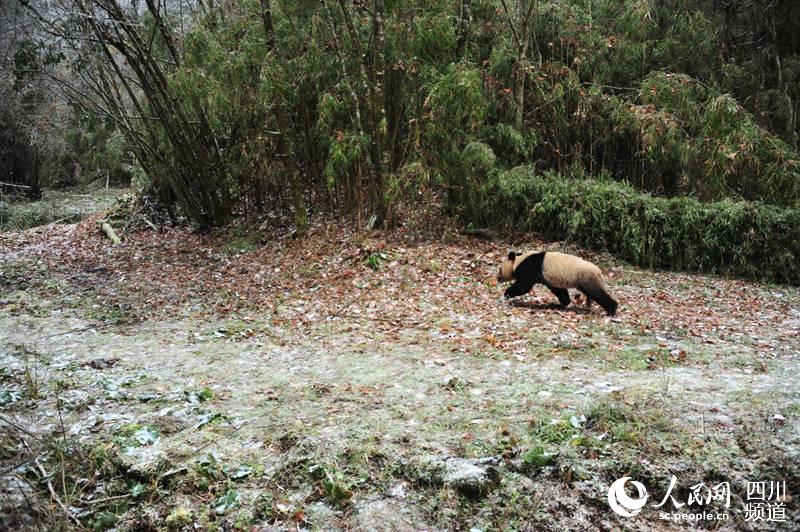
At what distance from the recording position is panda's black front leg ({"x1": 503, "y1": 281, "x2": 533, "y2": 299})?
6977 mm

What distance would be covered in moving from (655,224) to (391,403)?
6.60 meters

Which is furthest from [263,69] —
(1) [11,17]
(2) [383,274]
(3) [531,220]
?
(3) [531,220]

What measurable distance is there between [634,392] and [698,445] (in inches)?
30.3

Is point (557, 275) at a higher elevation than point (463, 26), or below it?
below

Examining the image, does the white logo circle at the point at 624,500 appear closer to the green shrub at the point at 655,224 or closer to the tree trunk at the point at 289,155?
the green shrub at the point at 655,224

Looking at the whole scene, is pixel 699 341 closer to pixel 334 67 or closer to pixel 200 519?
pixel 200 519

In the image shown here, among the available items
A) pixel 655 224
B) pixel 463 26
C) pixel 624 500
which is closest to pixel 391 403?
pixel 624 500

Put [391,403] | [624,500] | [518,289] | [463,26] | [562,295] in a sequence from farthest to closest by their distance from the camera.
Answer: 1. [463,26]
2. [518,289]
3. [562,295]
4. [391,403]
5. [624,500]

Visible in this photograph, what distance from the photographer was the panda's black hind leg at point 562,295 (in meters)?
6.81

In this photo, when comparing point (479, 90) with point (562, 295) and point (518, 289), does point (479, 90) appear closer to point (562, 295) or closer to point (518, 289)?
point (518, 289)

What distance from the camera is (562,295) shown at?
688 cm

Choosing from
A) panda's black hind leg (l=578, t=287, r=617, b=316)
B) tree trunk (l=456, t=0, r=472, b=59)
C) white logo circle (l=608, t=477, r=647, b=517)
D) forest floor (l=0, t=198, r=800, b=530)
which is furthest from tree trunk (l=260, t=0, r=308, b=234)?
white logo circle (l=608, t=477, r=647, b=517)

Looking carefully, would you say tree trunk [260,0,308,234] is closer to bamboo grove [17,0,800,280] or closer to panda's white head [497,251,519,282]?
bamboo grove [17,0,800,280]

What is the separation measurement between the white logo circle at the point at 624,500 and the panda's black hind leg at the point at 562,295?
12.4 ft
